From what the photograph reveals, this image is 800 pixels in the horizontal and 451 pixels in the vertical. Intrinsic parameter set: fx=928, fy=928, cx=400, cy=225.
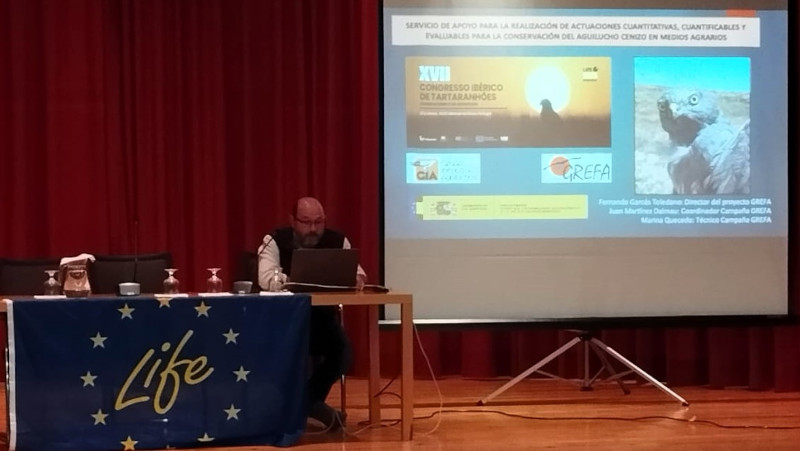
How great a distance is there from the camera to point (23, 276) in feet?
15.9

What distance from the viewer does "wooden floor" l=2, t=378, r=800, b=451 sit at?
4.09m

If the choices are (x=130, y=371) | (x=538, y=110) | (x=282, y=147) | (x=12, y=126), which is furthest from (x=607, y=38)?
(x=12, y=126)

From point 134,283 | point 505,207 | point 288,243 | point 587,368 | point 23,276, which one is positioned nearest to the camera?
point 134,283

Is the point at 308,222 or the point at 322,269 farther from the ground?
the point at 308,222

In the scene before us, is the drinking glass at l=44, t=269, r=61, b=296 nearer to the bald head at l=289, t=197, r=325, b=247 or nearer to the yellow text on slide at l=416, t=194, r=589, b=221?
the bald head at l=289, t=197, r=325, b=247

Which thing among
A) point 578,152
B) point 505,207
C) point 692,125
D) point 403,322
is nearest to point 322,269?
point 403,322

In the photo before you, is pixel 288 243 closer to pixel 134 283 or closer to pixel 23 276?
pixel 134 283

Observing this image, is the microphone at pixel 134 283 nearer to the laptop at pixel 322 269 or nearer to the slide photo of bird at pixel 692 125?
the laptop at pixel 322 269

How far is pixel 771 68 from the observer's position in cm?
509

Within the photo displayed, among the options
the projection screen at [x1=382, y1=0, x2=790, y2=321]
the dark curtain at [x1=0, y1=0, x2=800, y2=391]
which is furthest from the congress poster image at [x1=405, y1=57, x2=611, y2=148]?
the dark curtain at [x1=0, y1=0, x2=800, y2=391]

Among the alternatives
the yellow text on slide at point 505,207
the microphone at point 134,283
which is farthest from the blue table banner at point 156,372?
the yellow text on slide at point 505,207

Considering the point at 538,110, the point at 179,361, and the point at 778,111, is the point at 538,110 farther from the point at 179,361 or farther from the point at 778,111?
the point at 179,361

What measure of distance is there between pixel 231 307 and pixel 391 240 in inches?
49.3

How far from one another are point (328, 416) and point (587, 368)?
5.89 feet
